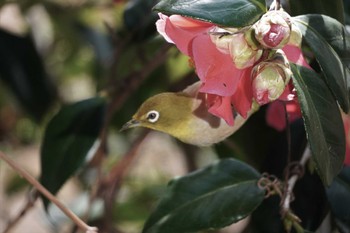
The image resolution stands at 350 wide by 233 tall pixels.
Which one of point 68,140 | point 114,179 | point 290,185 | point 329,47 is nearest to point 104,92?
point 68,140

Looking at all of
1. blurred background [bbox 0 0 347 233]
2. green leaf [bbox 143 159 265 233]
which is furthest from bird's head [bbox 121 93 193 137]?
blurred background [bbox 0 0 347 233]

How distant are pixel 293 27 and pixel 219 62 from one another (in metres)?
0.07

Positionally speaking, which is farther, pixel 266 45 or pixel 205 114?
pixel 205 114

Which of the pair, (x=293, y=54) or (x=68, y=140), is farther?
(x=68, y=140)

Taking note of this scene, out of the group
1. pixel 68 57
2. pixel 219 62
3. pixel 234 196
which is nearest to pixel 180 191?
pixel 234 196

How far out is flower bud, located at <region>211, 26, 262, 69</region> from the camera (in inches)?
25.1

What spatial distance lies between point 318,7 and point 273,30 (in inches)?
7.0

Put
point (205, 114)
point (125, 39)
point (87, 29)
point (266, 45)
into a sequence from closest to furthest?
point (266, 45)
point (205, 114)
point (125, 39)
point (87, 29)

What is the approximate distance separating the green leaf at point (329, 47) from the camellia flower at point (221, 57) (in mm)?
22

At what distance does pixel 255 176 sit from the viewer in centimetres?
90

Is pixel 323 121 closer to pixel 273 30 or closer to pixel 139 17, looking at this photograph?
pixel 273 30

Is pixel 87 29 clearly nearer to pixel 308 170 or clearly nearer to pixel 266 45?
pixel 308 170

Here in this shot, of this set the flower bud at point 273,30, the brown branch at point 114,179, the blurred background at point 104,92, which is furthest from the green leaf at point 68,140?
the flower bud at point 273,30

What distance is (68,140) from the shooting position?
112cm
